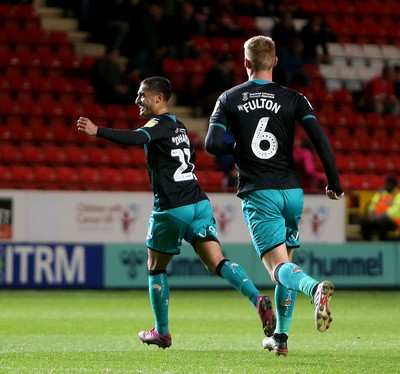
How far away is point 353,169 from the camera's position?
727 inches

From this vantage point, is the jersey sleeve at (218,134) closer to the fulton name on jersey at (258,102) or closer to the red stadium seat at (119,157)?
the fulton name on jersey at (258,102)

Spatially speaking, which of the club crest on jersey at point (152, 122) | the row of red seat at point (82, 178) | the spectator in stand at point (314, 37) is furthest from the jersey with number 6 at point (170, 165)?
the spectator in stand at point (314, 37)

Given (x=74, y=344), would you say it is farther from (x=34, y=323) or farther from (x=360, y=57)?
(x=360, y=57)

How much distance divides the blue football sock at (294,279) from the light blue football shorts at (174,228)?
951 mm

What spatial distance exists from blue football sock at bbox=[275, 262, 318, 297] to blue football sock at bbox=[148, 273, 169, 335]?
44.1 inches

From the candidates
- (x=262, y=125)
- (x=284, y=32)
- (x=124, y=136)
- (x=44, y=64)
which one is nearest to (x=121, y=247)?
(x=44, y=64)

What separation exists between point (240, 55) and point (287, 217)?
13557mm

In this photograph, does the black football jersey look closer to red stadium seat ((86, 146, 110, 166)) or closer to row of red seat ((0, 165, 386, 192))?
row of red seat ((0, 165, 386, 192))

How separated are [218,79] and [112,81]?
176 centimetres

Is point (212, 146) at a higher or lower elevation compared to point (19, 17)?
lower

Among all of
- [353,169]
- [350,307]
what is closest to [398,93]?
[353,169]

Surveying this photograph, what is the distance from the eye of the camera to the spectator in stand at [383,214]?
51.6 ft

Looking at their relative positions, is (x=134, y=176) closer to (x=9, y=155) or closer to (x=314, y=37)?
(x=9, y=155)

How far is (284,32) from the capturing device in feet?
63.7
